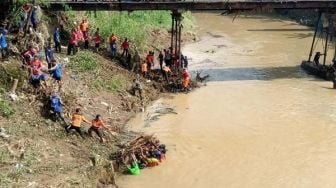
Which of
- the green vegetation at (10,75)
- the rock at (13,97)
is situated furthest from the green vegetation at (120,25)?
the rock at (13,97)

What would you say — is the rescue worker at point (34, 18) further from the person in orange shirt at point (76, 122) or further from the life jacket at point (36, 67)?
the person in orange shirt at point (76, 122)

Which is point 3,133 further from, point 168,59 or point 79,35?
point 168,59

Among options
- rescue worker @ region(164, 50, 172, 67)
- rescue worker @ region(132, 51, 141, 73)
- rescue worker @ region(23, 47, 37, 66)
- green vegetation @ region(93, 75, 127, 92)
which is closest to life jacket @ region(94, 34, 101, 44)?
rescue worker @ region(132, 51, 141, 73)

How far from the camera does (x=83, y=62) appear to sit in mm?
23938

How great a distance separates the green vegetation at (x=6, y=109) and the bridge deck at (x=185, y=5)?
32.4 ft

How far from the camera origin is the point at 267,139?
2025cm

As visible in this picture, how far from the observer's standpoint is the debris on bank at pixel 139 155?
16.8 metres

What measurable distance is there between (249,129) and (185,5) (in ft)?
28.9

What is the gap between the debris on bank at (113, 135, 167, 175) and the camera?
1683 cm

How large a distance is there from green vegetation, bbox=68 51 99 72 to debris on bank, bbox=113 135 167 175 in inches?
254

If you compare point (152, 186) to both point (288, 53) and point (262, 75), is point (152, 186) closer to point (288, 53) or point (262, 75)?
point (262, 75)

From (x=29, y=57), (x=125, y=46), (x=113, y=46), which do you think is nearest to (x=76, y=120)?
(x=29, y=57)

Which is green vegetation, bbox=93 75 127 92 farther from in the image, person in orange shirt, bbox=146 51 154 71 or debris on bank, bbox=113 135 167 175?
debris on bank, bbox=113 135 167 175

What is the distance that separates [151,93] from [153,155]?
7.38 meters
